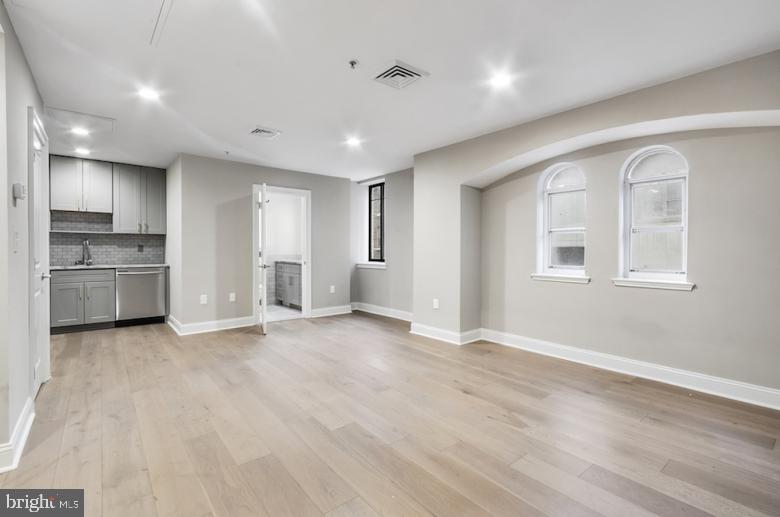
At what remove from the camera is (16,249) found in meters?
2.20

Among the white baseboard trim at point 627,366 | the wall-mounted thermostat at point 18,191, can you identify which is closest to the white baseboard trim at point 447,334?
the white baseboard trim at point 627,366

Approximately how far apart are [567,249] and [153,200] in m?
6.22

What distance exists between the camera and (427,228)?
5066 millimetres

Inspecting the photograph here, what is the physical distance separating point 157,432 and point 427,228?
3.69m

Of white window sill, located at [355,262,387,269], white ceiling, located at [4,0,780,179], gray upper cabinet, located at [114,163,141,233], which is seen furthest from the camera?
white window sill, located at [355,262,387,269]

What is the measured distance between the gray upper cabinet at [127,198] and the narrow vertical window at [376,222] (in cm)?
390

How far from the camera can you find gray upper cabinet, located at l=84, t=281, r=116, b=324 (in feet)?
17.1

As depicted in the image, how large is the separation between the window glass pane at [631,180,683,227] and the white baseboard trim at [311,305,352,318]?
187 inches

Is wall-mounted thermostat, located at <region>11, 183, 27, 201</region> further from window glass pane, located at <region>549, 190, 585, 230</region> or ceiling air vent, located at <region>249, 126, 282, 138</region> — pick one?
window glass pane, located at <region>549, 190, 585, 230</region>

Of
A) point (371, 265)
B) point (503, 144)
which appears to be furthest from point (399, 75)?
point (371, 265)

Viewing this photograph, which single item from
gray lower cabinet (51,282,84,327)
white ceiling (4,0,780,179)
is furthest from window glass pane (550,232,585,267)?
gray lower cabinet (51,282,84,327)

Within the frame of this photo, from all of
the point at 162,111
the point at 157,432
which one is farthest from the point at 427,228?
the point at 157,432

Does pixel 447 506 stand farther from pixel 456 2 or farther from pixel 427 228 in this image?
pixel 427 228

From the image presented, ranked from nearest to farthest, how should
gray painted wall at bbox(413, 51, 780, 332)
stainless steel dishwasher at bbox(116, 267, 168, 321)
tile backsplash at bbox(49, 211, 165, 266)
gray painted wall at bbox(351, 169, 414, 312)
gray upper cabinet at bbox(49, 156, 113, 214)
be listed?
gray painted wall at bbox(413, 51, 780, 332) < gray upper cabinet at bbox(49, 156, 113, 214) < stainless steel dishwasher at bbox(116, 267, 168, 321) < tile backsplash at bbox(49, 211, 165, 266) < gray painted wall at bbox(351, 169, 414, 312)
